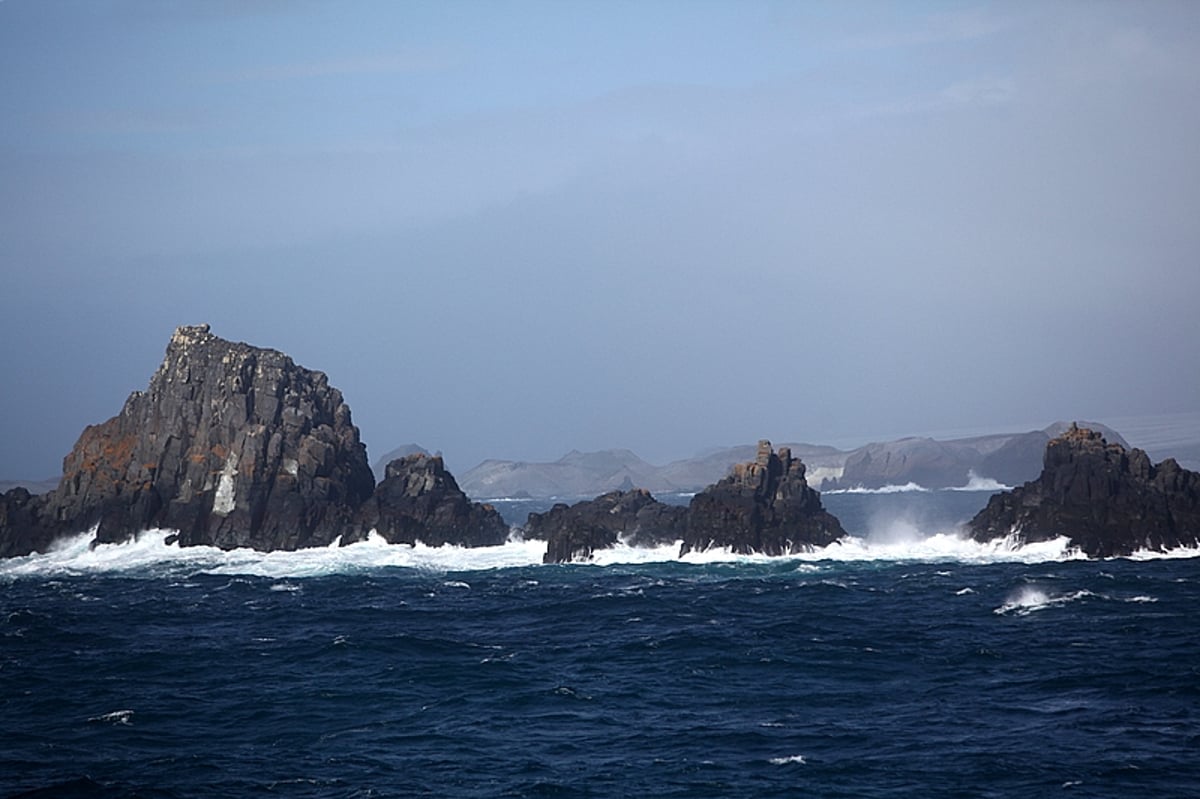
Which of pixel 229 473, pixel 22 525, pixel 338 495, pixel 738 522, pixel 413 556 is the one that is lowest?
pixel 413 556

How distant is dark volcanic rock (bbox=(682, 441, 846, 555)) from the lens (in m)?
87.6

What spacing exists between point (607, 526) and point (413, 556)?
14989 mm

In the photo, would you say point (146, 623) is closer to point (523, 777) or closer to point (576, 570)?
point (576, 570)

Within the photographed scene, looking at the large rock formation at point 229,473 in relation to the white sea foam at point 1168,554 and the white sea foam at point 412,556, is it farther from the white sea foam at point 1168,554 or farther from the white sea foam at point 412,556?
the white sea foam at point 1168,554

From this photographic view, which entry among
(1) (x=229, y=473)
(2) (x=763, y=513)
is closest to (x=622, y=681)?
(2) (x=763, y=513)

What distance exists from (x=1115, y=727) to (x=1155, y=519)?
45.7 meters

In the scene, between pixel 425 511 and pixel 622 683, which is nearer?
pixel 622 683

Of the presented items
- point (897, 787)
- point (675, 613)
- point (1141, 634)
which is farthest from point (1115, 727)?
point (675, 613)

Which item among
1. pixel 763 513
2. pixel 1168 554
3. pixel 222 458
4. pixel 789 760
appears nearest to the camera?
pixel 789 760

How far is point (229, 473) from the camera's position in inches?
3957

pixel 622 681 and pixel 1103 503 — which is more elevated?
pixel 1103 503

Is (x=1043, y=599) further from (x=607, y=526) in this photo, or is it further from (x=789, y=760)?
(x=607, y=526)

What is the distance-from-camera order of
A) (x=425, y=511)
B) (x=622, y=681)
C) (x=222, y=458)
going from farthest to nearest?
1. (x=222, y=458)
2. (x=425, y=511)
3. (x=622, y=681)

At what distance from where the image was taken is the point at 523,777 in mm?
36875
